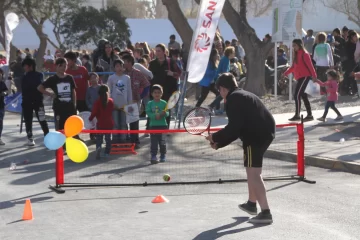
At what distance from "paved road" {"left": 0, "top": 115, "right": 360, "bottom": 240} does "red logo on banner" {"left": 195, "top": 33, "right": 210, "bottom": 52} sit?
4.66m

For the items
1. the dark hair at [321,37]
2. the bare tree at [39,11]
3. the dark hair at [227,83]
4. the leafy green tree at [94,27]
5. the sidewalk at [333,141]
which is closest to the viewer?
the dark hair at [227,83]

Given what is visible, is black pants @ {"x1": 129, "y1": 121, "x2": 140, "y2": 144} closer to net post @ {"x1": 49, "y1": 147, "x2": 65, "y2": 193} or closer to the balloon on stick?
net post @ {"x1": 49, "y1": 147, "x2": 65, "y2": 193}

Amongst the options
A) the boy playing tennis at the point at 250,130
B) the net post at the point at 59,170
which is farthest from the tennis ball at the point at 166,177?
the boy playing tennis at the point at 250,130

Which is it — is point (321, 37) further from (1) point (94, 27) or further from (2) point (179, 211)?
(1) point (94, 27)

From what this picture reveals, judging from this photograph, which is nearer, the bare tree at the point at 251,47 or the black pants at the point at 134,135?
the black pants at the point at 134,135

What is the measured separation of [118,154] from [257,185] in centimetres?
560

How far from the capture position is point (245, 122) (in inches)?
305

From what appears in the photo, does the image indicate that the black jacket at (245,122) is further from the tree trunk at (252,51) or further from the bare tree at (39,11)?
the bare tree at (39,11)

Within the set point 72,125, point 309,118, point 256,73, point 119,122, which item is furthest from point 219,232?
point 256,73

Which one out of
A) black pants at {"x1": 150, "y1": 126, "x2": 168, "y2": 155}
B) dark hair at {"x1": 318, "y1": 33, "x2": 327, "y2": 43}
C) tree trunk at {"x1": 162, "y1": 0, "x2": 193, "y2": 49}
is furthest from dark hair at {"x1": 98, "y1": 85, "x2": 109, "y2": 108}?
tree trunk at {"x1": 162, "y1": 0, "x2": 193, "y2": 49}

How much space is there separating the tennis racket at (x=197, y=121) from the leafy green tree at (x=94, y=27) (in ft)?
85.8

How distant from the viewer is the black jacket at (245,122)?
7680 mm

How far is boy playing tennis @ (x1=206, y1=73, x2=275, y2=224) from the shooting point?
7.69 m

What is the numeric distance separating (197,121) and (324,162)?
3623 mm
